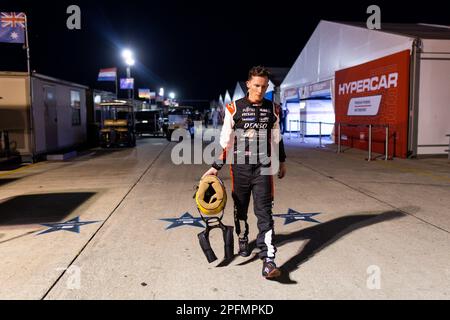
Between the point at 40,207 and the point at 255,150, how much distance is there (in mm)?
4905

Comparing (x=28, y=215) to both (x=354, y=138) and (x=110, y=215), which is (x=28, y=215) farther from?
(x=354, y=138)

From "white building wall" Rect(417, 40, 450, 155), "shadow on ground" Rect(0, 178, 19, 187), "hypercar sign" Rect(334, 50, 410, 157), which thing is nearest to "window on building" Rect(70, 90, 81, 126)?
"shadow on ground" Rect(0, 178, 19, 187)

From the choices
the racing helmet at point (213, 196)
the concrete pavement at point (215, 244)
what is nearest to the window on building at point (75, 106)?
the concrete pavement at point (215, 244)

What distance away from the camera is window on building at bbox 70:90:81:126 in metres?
19.6

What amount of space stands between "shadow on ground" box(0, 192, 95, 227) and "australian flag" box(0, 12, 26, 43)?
7.56 meters

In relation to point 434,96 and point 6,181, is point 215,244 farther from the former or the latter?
point 434,96

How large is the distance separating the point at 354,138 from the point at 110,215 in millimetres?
13587

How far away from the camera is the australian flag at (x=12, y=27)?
13.9m

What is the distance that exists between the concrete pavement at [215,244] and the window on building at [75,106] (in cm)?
985

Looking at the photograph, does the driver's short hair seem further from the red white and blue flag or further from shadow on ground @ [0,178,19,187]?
the red white and blue flag

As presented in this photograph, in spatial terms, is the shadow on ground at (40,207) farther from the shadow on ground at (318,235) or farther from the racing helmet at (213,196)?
the shadow on ground at (318,235)

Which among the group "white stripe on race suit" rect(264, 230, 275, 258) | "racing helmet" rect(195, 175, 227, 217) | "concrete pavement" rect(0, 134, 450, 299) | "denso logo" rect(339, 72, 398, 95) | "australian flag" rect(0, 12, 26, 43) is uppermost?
"australian flag" rect(0, 12, 26, 43)

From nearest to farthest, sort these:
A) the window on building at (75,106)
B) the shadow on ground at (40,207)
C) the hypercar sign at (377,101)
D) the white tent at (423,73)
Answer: the shadow on ground at (40,207)
the white tent at (423,73)
the hypercar sign at (377,101)
the window on building at (75,106)

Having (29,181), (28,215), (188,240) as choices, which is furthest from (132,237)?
(29,181)
